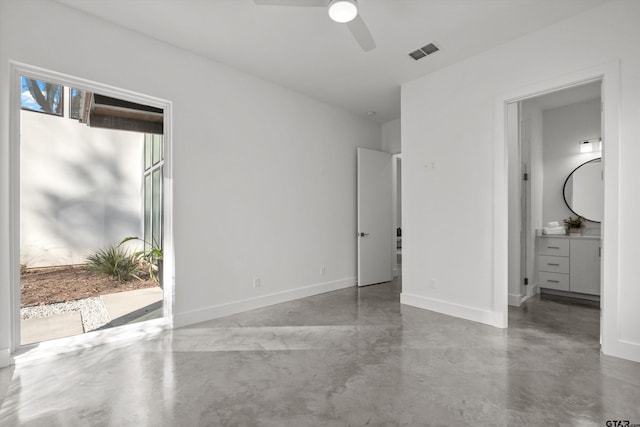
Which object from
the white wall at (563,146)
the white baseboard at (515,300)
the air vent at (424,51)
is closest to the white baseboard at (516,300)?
the white baseboard at (515,300)

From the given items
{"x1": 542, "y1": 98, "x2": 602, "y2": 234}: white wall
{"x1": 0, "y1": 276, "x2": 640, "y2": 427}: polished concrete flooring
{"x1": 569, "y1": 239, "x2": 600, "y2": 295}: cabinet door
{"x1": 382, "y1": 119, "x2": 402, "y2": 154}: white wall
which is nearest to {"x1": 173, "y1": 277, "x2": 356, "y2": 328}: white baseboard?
{"x1": 0, "y1": 276, "x2": 640, "y2": 427}: polished concrete flooring

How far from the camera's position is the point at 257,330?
10.8 feet

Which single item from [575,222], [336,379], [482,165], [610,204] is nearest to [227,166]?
[336,379]

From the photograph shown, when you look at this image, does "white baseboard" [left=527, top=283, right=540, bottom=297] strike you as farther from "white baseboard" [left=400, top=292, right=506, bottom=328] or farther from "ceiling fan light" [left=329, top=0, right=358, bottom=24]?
"ceiling fan light" [left=329, top=0, right=358, bottom=24]

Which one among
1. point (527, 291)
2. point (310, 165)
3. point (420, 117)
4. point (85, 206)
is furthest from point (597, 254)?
point (85, 206)

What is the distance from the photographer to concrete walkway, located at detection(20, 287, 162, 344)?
271 cm

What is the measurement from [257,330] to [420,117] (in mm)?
3146

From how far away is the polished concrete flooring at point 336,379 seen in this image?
1.88 metres

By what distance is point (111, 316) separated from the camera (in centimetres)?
320

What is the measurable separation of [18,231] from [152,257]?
3.77 feet

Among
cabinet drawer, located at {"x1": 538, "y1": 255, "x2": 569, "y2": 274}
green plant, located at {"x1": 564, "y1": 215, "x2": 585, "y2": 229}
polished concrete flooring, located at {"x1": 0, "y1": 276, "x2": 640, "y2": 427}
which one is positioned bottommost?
polished concrete flooring, located at {"x1": 0, "y1": 276, "x2": 640, "y2": 427}

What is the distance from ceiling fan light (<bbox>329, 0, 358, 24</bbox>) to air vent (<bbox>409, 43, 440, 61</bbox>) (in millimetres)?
1381

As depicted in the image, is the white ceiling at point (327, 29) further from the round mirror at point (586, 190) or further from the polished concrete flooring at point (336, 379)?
the polished concrete flooring at point (336, 379)

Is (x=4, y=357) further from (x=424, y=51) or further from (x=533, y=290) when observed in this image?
(x=533, y=290)
